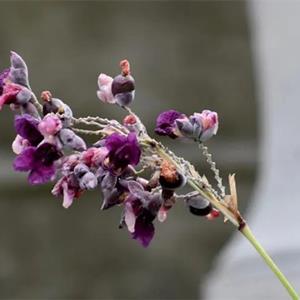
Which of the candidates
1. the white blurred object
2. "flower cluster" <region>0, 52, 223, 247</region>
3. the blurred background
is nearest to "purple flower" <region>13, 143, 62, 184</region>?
"flower cluster" <region>0, 52, 223, 247</region>

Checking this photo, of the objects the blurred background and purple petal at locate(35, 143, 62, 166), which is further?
the blurred background

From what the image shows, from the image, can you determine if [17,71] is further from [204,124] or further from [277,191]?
[277,191]

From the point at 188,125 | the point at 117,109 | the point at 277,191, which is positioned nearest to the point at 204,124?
the point at 188,125

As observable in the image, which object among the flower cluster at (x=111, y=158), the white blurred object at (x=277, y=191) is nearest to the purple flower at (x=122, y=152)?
the flower cluster at (x=111, y=158)

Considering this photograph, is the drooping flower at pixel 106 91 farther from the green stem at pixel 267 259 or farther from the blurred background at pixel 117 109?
the blurred background at pixel 117 109

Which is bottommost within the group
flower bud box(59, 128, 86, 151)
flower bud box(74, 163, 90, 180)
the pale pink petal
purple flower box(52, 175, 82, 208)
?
the pale pink petal

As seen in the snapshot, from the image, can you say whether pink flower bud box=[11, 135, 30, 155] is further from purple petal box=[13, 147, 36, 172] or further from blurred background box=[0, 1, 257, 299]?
blurred background box=[0, 1, 257, 299]

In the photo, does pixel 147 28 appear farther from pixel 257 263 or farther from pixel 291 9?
pixel 257 263

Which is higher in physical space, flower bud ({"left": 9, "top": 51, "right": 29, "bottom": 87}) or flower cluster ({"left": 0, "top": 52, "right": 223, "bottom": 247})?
flower bud ({"left": 9, "top": 51, "right": 29, "bottom": 87})
